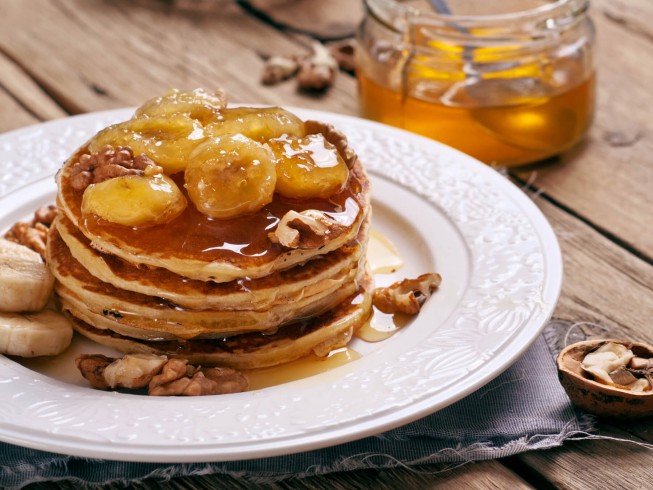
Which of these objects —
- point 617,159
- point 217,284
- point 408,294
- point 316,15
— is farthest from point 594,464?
point 316,15

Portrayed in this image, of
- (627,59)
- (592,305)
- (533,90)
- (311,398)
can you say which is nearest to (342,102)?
(533,90)

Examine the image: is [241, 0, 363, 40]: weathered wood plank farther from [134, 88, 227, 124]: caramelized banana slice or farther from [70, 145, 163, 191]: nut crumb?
[70, 145, 163, 191]: nut crumb

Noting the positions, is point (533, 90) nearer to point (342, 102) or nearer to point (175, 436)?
point (342, 102)

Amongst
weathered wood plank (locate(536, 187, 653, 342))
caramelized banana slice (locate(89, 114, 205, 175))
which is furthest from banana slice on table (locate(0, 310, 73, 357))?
weathered wood plank (locate(536, 187, 653, 342))

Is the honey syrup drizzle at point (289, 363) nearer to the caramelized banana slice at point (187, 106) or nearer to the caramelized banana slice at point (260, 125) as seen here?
the caramelized banana slice at point (260, 125)

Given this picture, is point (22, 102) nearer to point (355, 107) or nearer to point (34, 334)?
point (355, 107)

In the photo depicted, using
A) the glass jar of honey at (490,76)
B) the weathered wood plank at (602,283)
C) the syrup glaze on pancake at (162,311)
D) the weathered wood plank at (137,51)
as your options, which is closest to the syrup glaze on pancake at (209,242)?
the syrup glaze on pancake at (162,311)
